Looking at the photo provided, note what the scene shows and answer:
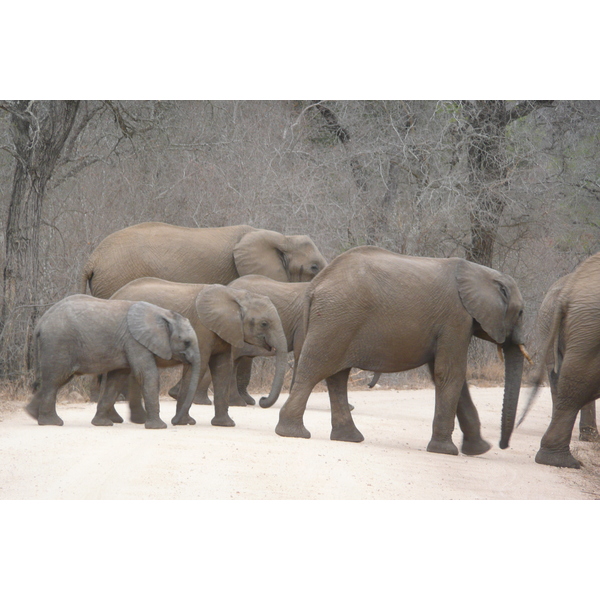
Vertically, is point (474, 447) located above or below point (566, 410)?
below

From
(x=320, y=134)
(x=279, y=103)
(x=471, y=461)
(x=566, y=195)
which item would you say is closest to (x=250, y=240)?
(x=279, y=103)

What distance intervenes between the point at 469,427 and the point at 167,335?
8.22ft

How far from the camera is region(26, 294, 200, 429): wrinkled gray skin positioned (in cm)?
758

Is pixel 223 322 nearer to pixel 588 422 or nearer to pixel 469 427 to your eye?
pixel 469 427

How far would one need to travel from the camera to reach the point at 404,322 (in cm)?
730

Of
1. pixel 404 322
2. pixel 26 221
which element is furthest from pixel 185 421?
pixel 26 221

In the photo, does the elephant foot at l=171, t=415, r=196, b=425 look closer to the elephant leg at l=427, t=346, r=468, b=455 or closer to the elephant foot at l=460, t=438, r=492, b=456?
the elephant leg at l=427, t=346, r=468, b=455

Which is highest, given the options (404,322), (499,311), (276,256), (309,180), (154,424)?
(309,180)

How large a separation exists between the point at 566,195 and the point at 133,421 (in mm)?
7624

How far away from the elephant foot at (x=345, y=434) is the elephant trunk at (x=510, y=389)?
3.66 ft

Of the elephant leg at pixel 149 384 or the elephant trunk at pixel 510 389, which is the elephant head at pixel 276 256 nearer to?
the elephant leg at pixel 149 384

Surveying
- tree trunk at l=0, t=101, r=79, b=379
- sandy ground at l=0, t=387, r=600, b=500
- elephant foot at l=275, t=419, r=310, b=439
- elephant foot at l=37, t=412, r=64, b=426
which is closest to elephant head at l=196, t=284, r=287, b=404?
sandy ground at l=0, t=387, r=600, b=500

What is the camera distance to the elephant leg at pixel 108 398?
7758 mm

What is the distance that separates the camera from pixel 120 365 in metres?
7.72
